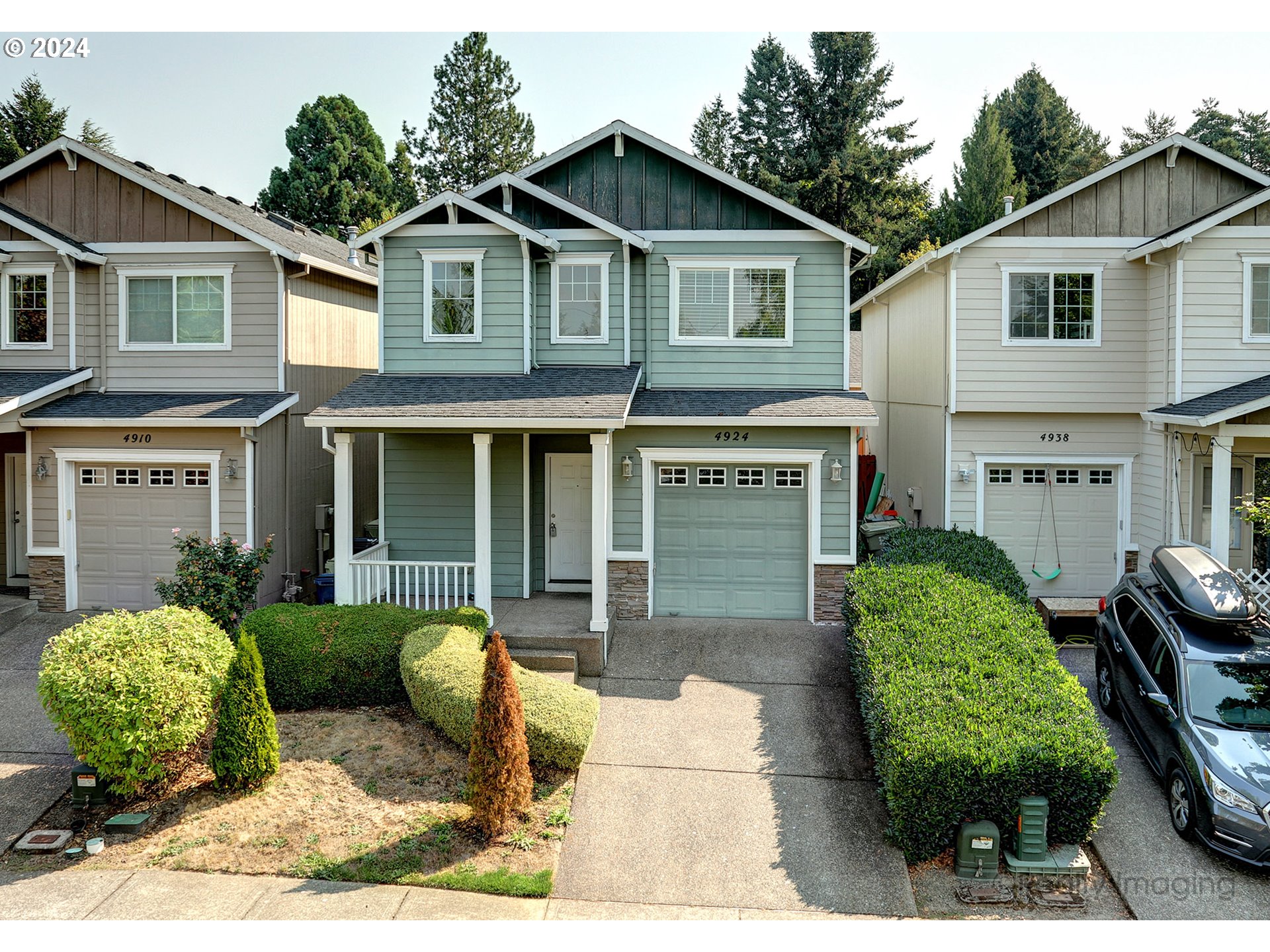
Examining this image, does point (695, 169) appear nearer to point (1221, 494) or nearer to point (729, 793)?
point (1221, 494)

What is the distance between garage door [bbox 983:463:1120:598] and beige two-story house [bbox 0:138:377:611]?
1134 centimetres

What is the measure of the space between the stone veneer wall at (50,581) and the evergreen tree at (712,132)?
34186mm

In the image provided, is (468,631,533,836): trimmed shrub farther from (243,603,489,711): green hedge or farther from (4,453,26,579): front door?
(4,453,26,579): front door

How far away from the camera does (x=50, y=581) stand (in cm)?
1441

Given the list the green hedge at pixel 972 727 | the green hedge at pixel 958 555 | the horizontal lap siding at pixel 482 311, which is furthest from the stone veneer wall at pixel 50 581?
the green hedge at pixel 958 555

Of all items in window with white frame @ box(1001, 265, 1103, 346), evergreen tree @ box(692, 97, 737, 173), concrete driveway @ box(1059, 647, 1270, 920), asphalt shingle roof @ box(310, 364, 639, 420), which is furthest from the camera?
evergreen tree @ box(692, 97, 737, 173)

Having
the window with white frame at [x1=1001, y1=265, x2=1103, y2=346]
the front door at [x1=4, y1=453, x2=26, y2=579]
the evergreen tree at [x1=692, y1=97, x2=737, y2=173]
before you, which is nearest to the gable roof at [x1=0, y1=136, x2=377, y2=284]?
the front door at [x1=4, y1=453, x2=26, y2=579]

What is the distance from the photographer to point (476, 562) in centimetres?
1231

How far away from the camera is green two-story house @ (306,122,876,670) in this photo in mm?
13633

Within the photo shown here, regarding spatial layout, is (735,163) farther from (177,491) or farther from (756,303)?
(177,491)

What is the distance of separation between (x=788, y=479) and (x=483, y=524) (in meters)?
4.52

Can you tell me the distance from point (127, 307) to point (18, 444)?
3.05 m

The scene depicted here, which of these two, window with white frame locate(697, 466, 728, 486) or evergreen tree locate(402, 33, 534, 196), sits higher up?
evergreen tree locate(402, 33, 534, 196)

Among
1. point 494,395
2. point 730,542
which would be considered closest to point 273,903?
Result: point 494,395
